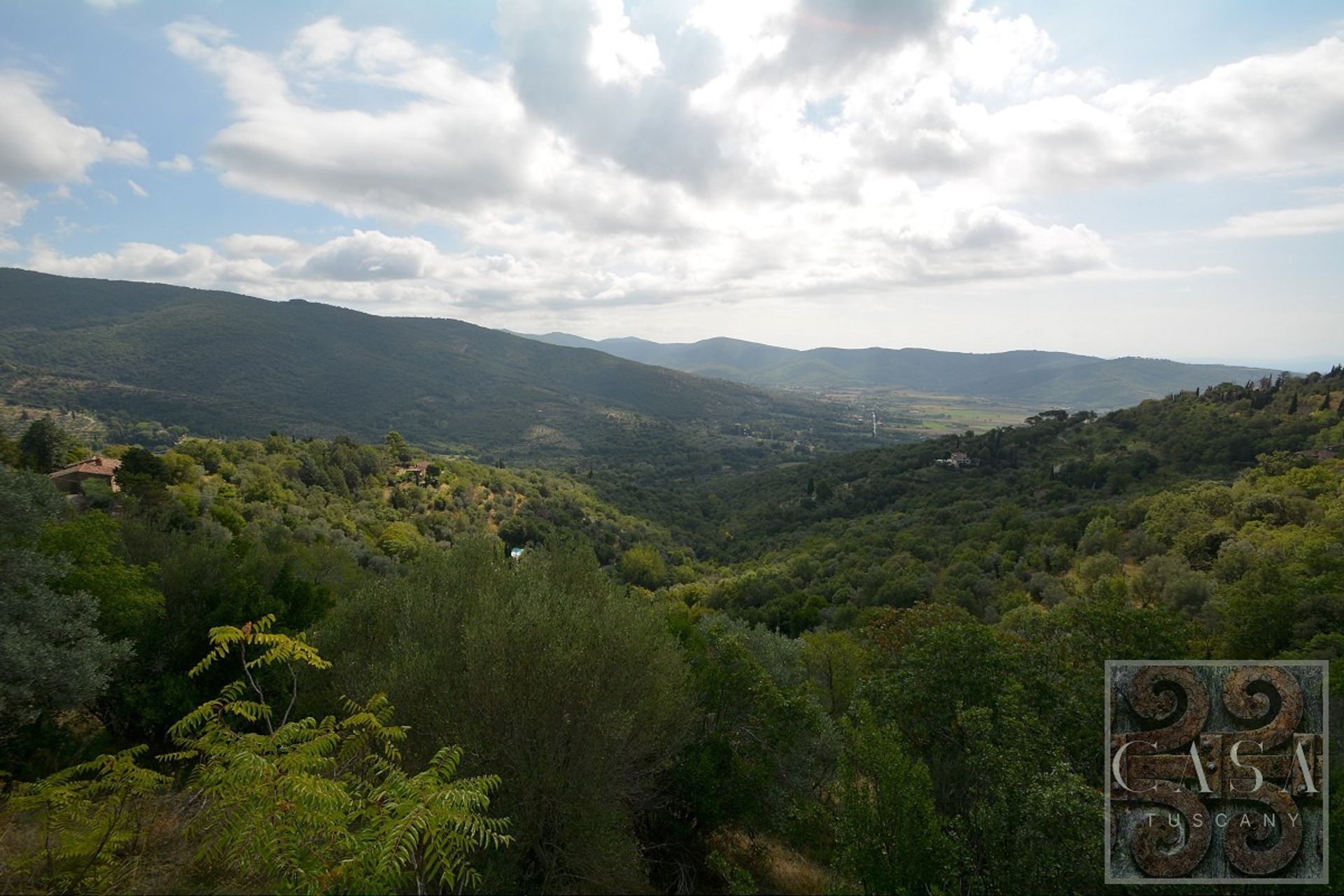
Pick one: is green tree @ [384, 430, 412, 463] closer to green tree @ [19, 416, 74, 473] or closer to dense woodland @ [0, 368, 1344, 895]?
green tree @ [19, 416, 74, 473]

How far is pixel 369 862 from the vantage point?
463 centimetres

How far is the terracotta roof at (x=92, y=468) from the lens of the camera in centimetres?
3803

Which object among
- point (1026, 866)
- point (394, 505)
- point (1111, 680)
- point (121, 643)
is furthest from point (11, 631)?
point (394, 505)

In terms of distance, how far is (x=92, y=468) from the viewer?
130 feet

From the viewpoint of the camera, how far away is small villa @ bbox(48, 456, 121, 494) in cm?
3581

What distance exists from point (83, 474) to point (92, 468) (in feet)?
7.73

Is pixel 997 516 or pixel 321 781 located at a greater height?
pixel 321 781

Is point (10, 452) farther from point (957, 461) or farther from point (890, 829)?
point (957, 461)

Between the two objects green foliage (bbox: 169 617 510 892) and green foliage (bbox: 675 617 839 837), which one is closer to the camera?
green foliage (bbox: 169 617 510 892)

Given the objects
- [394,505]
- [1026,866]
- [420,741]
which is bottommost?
[394,505]

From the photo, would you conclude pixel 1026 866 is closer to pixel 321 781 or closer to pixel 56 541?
pixel 321 781

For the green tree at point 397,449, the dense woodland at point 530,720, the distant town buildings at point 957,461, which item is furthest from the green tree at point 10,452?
the distant town buildings at point 957,461

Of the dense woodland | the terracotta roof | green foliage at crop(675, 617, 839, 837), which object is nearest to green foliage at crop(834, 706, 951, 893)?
the dense woodland

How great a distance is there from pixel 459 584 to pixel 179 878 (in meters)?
6.21
